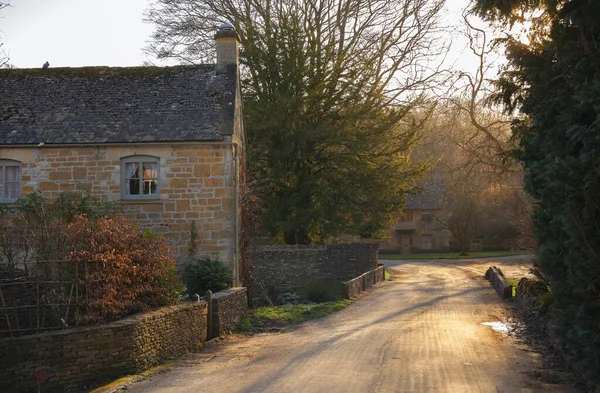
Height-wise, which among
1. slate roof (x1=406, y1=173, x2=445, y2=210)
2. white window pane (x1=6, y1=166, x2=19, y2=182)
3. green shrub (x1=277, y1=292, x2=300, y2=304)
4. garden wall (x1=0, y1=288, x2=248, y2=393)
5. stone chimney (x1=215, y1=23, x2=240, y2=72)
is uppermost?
stone chimney (x1=215, y1=23, x2=240, y2=72)

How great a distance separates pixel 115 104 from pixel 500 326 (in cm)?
1301

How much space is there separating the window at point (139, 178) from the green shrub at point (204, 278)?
281 cm

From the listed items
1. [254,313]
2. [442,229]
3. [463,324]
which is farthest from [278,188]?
[442,229]

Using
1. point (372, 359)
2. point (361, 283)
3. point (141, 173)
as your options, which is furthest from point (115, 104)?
point (361, 283)

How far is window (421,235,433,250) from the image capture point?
70.5m

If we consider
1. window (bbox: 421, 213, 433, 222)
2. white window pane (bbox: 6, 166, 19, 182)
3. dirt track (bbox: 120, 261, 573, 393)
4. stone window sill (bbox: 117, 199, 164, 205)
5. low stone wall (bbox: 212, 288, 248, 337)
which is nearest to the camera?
dirt track (bbox: 120, 261, 573, 393)

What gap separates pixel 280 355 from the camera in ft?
44.3

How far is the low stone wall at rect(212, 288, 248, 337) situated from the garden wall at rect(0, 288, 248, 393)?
2.81 meters

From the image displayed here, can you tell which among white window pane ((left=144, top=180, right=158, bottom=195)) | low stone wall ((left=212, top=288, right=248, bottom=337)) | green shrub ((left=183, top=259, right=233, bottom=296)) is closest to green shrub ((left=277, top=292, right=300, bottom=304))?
green shrub ((left=183, top=259, right=233, bottom=296))

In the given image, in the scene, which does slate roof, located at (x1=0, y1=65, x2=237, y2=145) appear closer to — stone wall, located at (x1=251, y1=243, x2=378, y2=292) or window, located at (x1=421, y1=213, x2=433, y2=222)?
stone wall, located at (x1=251, y1=243, x2=378, y2=292)

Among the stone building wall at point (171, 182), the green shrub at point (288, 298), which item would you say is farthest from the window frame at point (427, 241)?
the stone building wall at point (171, 182)

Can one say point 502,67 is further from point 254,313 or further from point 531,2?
point 254,313

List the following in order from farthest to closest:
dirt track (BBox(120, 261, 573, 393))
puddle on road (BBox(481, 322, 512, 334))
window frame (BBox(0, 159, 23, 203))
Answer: window frame (BBox(0, 159, 23, 203)) → puddle on road (BBox(481, 322, 512, 334)) → dirt track (BBox(120, 261, 573, 393))

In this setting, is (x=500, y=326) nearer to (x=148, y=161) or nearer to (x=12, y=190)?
(x=148, y=161)
